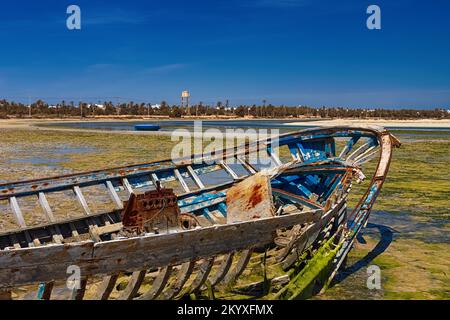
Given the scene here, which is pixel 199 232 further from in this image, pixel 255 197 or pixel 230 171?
pixel 230 171

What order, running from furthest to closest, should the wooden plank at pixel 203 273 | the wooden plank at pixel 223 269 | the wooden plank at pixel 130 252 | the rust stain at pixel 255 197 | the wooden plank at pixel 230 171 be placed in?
1. the wooden plank at pixel 230 171
2. the rust stain at pixel 255 197
3. the wooden plank at pixel 223 269
4. the wooden plank at pixel 203 273
5. the wooden plank at pixel 130 252

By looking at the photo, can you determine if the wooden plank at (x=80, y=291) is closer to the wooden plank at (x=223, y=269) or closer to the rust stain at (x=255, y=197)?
the wooden plank at (x=223, y=269)

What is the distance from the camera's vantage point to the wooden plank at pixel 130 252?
3.78 meters

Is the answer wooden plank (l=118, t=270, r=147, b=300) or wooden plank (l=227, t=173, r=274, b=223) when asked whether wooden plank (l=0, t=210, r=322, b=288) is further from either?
wooden plank (l=227, t=173, r=274, b=223)

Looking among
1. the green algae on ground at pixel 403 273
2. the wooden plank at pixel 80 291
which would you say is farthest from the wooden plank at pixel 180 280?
the green algae on ground at pixel 403 273

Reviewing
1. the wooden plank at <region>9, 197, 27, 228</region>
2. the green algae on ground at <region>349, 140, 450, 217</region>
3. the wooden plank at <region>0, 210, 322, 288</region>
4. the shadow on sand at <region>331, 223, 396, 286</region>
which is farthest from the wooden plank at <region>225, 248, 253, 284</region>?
the green algae on ground at <region>349, 140, 450, 217</region>

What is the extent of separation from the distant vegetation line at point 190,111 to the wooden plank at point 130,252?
9197cm

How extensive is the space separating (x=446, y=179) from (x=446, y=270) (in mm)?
10722

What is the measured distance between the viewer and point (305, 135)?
945 centimetres

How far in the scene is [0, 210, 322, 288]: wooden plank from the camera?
378 cm

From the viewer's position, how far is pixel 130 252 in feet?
14.1

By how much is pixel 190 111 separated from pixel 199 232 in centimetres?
12941

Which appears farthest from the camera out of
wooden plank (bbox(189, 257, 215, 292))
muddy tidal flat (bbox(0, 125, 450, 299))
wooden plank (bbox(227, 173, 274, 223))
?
wooden plank (bbox(227, 173, 274, 223))
